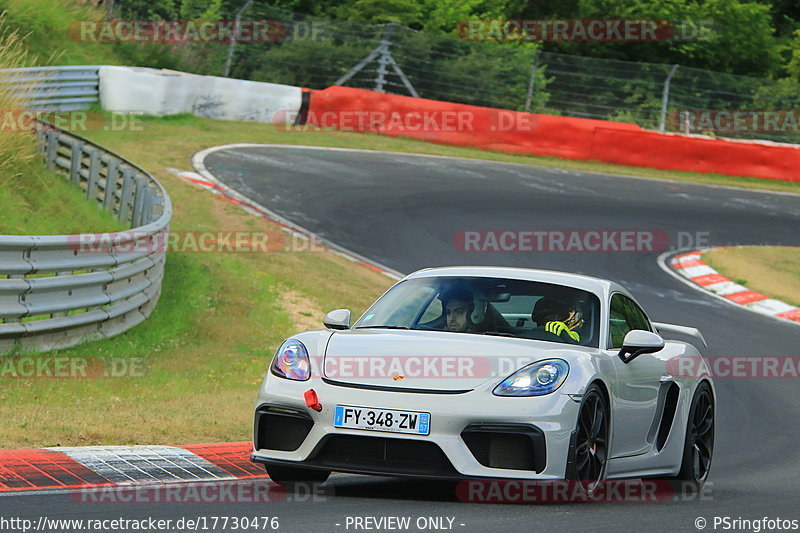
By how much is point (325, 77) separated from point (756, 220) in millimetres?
11562

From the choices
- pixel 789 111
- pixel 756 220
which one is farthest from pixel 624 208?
pixel 789 111

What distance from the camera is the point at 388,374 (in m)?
6.12

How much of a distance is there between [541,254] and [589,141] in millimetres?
9394

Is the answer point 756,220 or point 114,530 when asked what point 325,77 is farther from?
point 114,530

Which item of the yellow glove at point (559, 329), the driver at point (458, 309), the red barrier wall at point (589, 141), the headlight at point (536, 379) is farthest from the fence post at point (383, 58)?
the headlight at point (536, 379)

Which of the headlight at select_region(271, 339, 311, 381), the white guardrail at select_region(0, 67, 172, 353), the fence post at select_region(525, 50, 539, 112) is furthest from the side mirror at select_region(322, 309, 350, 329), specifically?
the fence post at select_region(525, 50, 539, 112)

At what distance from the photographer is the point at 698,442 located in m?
7.86

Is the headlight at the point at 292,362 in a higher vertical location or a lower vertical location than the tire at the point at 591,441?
higher

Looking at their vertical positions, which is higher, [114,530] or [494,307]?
[494,307]

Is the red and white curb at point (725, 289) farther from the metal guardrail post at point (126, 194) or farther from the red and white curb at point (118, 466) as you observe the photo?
the red and white curb at point (118, 466)

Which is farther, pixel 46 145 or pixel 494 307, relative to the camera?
pixel 46 145

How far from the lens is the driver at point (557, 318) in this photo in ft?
22.7

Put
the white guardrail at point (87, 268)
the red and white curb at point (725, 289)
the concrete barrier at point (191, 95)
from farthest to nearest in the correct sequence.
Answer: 1. the concrete barrier at point (191, 95)
2. the red and white curb at point (725, 289)
3. the white guardrail at point (87, 268)

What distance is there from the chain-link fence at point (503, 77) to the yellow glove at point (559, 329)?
21254mm
